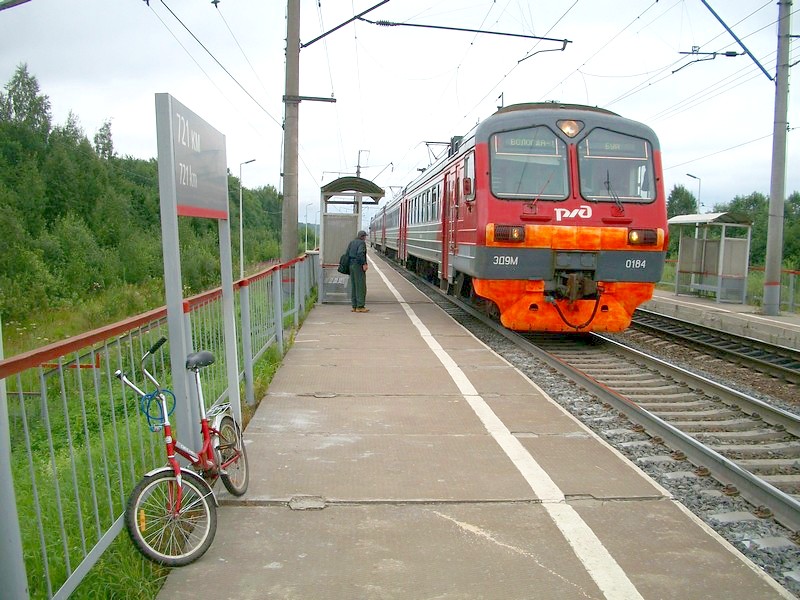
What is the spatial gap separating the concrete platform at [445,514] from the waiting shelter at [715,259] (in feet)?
40.9

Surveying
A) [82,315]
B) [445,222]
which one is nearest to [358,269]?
[445,222]

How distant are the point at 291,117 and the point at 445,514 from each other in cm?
1129

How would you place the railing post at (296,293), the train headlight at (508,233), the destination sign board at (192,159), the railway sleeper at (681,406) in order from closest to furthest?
1. the destination sign board at (192,159)
2. the railway sleeper at (681,406)
3. the train headlight at (508,233)
4. the railing post at (296,293)

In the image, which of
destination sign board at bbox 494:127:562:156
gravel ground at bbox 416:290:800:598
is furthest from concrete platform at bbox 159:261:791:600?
destination sign board at bbox 494:127:562:156

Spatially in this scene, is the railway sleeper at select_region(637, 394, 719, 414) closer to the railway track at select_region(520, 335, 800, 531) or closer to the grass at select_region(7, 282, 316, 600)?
the railway track at select_region(520, 335, 800, 531)

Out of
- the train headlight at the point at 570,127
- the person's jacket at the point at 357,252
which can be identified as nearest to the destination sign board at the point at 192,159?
the train headlight at the point at 570,127

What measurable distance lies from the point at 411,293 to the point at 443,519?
48.2 ft

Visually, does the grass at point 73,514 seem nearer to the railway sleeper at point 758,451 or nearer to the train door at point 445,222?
the railway sleeper at point 758,451

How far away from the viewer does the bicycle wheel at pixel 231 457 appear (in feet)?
13.4

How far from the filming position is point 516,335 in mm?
11328

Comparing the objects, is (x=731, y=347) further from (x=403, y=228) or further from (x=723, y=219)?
(x=403, y=228)

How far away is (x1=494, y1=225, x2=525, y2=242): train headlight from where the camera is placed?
9.80 metres

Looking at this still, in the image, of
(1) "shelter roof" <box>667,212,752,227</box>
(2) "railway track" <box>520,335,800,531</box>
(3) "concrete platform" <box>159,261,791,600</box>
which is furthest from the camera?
(1) "shelter roof" <box>667,212,752,227</box>

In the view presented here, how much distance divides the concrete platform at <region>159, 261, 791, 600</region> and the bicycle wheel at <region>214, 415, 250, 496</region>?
0.12 metres
